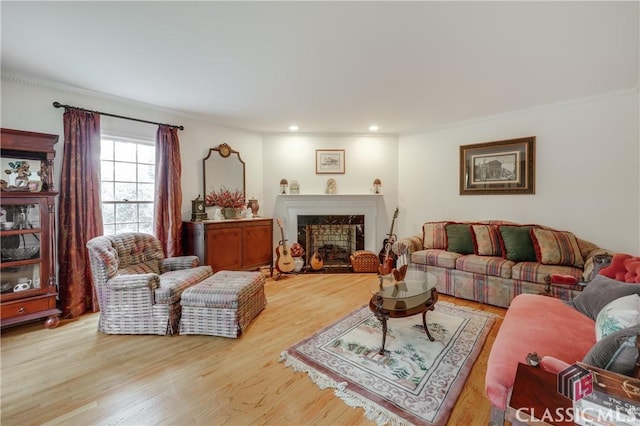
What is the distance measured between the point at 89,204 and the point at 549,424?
13.4ft

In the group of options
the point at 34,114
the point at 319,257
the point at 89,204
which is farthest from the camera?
the point at 319,257

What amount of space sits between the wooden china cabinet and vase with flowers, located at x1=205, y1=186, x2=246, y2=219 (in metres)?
1.84

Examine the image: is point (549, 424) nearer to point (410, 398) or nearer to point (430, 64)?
point (410, 398)

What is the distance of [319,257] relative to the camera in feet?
16.1

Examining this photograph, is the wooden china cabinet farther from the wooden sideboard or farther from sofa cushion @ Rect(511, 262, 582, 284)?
sofa cushion @ Rect(511, 262, 582, 284)

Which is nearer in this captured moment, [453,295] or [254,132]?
[453,295]

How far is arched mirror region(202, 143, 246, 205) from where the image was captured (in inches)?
170

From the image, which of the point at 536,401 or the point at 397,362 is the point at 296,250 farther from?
the point at 536,401

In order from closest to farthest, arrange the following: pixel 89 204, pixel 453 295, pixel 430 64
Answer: pixel 430 64 < pixel 89 204 < pixel 453 295

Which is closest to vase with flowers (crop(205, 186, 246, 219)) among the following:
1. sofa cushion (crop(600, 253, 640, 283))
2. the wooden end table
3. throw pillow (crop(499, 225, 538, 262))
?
throw pillow (crop(499, 225, 538, 262))

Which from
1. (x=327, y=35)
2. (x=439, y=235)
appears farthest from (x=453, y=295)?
(x=327, y=35)

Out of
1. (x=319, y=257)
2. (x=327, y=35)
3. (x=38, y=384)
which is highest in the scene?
(x=327, y=35)

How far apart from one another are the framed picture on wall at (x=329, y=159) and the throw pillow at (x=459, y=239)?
2185mm

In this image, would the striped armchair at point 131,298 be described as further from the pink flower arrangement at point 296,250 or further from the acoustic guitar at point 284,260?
the pink flower arrangement at point 296,250
